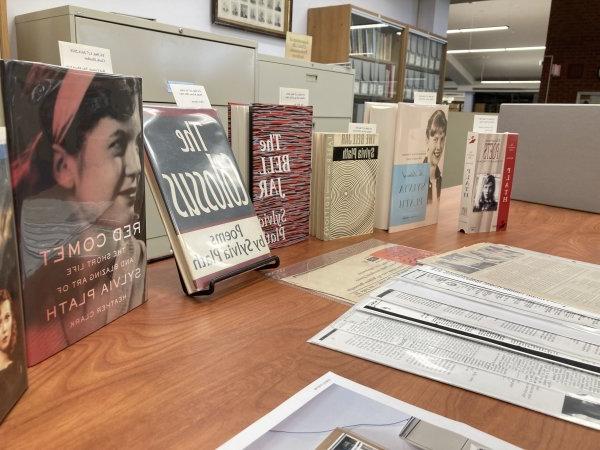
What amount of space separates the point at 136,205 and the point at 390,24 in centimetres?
438

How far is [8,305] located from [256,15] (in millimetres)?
3538

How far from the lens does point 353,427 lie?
1.37ft

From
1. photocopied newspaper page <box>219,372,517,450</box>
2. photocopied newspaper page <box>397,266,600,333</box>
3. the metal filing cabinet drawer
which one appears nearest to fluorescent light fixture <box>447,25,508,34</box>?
the metal filing cabinet drawer

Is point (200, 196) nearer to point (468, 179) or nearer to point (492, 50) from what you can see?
point (468, 179)

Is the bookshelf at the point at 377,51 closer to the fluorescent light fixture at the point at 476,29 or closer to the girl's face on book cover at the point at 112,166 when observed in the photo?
the girl's face on book cover at the point at 112,166

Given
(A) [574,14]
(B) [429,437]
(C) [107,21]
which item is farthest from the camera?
(A) [574,14]

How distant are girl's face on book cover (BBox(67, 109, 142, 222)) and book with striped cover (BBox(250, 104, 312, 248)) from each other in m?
0.28

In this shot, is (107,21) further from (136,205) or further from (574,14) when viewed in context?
(574,14)

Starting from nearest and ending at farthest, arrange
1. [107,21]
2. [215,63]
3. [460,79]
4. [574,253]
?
[574,253] → [107,21] → [215,63] → [460,79]

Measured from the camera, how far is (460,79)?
13.9 meters

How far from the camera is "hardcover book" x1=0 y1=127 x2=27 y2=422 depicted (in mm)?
406

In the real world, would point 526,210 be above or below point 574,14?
below

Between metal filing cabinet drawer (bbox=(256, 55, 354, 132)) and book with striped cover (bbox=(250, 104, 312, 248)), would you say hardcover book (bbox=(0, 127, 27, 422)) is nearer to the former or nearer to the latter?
book with striped cover (bbox=(250, 104, 312, 248))

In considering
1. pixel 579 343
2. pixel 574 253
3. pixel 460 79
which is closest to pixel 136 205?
pixel 579 343
